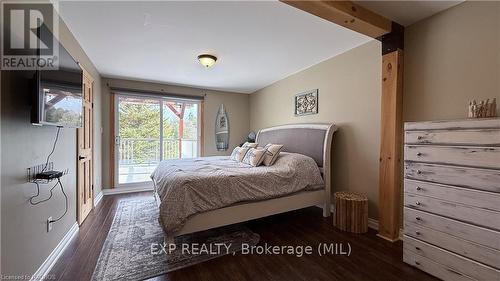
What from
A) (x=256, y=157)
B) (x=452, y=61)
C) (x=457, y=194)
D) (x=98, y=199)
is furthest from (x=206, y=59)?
(x=98, y=199)

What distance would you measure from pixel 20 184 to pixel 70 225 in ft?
3.97

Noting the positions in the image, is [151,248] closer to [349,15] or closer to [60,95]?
[60,95]

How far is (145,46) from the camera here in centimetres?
A: 281

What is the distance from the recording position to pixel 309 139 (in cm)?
332

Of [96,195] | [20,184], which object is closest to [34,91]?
[20,184]

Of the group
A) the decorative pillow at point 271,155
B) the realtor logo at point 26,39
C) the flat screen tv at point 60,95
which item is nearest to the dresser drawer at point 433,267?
the decorative pillow at point 271,155

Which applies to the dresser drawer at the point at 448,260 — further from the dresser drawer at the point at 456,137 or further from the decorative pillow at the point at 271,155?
the decorative pillow at the point at 271,155

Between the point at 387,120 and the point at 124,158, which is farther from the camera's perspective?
the point at 124,158

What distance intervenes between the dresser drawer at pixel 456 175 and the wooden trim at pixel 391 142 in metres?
0.43

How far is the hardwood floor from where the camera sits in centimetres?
174

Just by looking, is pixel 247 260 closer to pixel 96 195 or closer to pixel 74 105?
pixel 74 105

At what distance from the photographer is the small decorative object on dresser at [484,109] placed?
1653mm

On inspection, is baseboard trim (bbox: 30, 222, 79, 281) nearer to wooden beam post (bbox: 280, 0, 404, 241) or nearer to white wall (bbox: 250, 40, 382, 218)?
wooden beam post (bbox: 280, 0, 404, 241)

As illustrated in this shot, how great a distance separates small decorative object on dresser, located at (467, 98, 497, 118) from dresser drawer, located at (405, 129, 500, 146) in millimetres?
329
